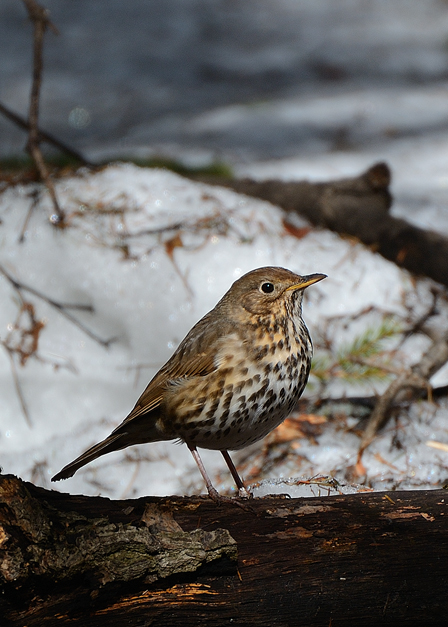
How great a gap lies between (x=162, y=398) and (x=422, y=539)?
127cm

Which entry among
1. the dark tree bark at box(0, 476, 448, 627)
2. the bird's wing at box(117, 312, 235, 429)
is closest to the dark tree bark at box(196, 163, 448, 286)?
the bird's wing at box(117, 312, 235, 429)

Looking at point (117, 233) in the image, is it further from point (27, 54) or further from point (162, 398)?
point (27, 54)

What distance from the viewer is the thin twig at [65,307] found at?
195 inches

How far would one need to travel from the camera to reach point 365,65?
11430 millimetres

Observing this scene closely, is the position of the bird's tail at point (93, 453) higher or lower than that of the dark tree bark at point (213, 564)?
higher

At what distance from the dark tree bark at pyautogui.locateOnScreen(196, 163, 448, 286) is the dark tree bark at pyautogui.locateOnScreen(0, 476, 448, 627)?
3.34m

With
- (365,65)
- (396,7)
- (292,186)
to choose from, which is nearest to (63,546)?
(292,186)

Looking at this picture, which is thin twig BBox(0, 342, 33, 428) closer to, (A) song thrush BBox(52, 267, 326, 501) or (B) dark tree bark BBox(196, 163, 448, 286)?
(A) song thrush BBox(52, 267, 326, 501)

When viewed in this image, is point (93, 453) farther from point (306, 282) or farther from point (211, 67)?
point (211, 67)

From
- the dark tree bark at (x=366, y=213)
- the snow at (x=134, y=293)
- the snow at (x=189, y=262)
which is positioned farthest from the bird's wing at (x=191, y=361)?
the dark tree bark at (x=366, y=213)

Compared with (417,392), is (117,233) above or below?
above

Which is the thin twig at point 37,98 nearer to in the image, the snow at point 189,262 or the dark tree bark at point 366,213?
the snow at point 189,262

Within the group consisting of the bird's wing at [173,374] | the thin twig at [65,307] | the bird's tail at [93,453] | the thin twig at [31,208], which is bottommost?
the bird's tail at [93,453]

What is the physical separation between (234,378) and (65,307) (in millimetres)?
2433
